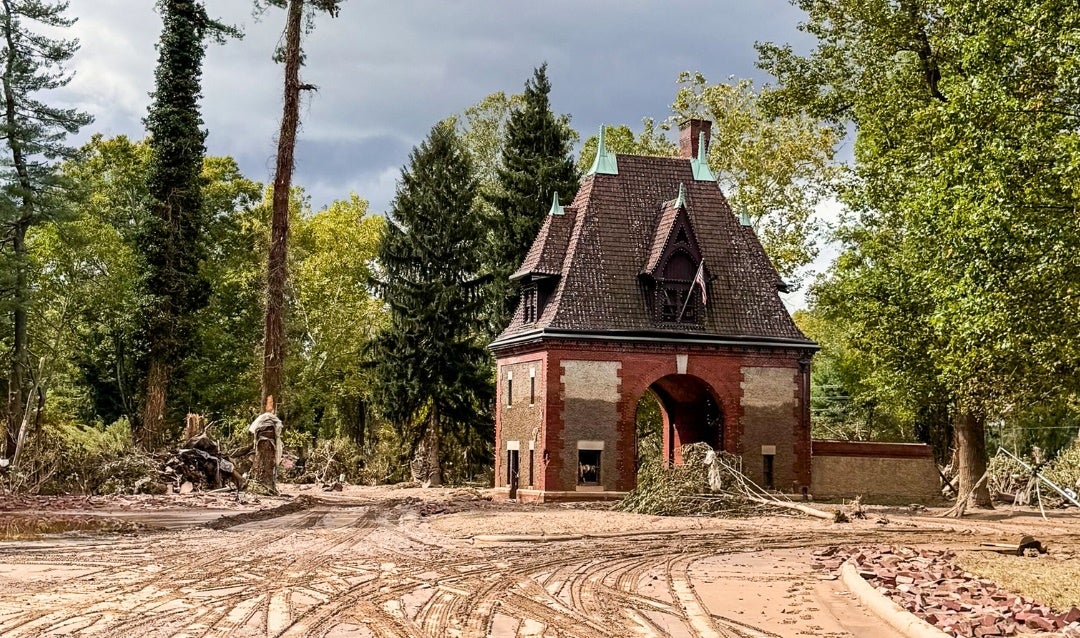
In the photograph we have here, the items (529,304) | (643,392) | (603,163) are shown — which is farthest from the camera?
(603,163)

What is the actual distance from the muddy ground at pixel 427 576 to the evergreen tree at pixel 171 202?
2063 centimetres

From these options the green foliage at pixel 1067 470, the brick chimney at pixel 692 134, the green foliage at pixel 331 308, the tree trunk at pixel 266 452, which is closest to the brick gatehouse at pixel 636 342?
the brick chimney at pixel 692 134

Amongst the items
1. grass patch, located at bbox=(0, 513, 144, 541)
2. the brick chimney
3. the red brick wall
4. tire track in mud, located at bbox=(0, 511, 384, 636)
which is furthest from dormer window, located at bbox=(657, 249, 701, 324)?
grass patch, located at bbox=(0, 513, 144, 541)

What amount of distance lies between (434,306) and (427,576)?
1422 inches

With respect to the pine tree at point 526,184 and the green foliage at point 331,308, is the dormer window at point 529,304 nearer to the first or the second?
the pine tree at point 526,184

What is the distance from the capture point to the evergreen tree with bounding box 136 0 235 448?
46.5 m

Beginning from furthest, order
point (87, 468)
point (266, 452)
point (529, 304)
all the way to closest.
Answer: point (529, 304) → point (266, 452) → point (87, 468)

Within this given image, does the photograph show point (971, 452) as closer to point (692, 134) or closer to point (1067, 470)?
point (1067, 470)

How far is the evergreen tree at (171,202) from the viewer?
153 feet

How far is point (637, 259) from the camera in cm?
4025

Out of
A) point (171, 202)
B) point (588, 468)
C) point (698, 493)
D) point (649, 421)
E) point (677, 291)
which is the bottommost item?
point (698, 493)

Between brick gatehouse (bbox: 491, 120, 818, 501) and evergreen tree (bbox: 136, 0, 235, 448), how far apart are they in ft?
44.3

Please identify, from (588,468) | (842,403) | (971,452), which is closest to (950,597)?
(971,452)

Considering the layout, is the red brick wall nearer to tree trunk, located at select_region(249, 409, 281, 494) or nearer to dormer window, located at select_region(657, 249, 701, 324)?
dormer window, located at select_region(657, 249, 701, 324)
